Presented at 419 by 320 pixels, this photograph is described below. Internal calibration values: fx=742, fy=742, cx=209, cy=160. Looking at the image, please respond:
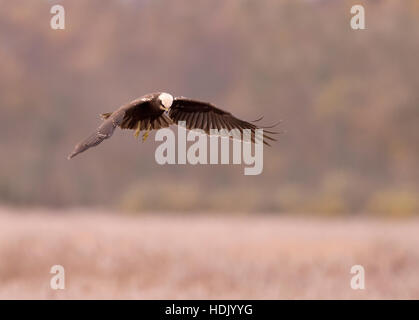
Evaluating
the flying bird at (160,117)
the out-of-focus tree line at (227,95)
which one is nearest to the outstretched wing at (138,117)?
the flying bird at (160,117)

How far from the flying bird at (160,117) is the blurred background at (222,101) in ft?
36.3

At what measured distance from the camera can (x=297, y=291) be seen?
1158 centimetres

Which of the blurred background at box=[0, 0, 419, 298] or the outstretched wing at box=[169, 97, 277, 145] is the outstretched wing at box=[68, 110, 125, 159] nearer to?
the outstretched wing at box=[169, 97, 277, 145]

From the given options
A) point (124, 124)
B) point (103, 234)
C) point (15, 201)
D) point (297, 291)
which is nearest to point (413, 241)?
point (297, 291)

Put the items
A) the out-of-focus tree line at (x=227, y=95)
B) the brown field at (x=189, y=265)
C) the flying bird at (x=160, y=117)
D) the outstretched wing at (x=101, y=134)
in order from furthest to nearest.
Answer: the out-of-focus tree line at (x=227, y=95) → the brown field at (x=189, y=265) → the flying bird at (x=160, y=117) → the outstretched wing at (x=101, y=134)

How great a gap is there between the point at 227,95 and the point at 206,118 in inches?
772

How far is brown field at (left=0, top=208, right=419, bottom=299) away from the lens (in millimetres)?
11383

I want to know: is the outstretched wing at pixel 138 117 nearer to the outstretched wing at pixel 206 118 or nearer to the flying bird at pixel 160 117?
the flying bird at pixel 160 117

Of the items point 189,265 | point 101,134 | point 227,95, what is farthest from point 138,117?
point 227,95

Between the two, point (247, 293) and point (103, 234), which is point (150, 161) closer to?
point (103, 234)

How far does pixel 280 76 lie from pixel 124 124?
20175 mm

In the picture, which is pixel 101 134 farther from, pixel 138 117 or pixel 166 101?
pixel 138 117

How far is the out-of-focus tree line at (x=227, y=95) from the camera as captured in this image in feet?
79.9

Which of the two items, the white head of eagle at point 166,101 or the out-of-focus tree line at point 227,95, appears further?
the out-of-focus tree line at point 227,95
